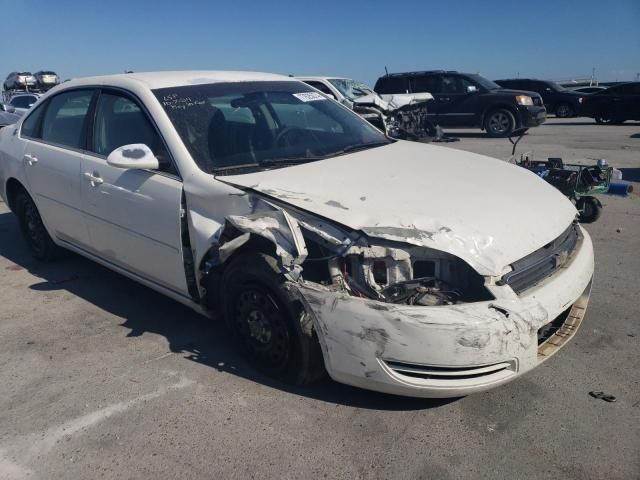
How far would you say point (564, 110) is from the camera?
2211 cm

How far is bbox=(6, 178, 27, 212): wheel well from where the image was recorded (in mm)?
5035

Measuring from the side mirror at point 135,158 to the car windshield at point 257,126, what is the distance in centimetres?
23

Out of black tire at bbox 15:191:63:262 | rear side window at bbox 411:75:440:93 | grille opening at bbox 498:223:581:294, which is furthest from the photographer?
rear side window at bbox 411:75:440:93

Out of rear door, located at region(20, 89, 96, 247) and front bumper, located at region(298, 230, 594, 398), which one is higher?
rear door, located at region(20, 89, 96, 247)

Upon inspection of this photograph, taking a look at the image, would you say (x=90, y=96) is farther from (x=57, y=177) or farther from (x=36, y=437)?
(x=36, y=437)

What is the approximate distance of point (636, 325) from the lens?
361 cm

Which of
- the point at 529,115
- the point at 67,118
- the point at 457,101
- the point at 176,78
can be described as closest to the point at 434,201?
the point at 176,78

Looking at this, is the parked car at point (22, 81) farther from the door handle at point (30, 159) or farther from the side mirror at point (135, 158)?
the side mirror at point (135, 158)

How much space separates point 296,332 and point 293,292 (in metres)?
0.21

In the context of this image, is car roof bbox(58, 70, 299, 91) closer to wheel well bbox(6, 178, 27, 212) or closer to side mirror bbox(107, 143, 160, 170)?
side mirror bbox(107, 143, 160, 170)

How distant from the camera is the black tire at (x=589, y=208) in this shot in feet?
19.6

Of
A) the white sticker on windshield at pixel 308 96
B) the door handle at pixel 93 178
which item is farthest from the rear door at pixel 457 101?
the door handle at pixel 93 178

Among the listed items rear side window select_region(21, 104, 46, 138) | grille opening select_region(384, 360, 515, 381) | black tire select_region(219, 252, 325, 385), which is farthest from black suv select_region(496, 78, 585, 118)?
grille opening select_region(384, 360, 515, 381)

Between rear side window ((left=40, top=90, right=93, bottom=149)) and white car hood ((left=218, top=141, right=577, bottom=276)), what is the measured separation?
1704 mm
